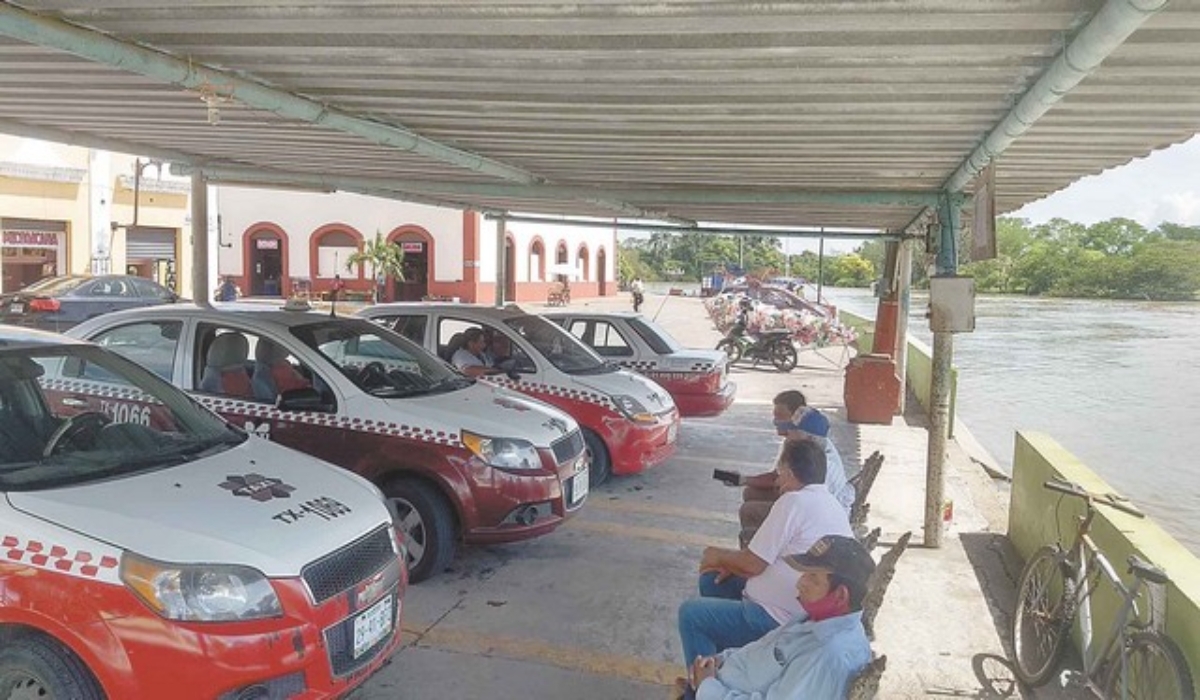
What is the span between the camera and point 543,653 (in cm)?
451

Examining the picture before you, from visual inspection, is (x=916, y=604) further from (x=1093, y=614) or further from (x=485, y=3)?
(x=485, y=3)

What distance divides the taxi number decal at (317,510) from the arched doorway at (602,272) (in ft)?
148

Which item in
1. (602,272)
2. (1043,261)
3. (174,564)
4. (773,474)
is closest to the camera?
(174,564)

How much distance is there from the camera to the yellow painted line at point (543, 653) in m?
4.36

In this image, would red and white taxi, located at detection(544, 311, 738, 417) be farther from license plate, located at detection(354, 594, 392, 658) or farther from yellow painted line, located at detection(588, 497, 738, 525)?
license plate, located at detection(354, 594, 392, 658)

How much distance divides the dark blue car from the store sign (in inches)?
200

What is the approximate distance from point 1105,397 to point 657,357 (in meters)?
14.3

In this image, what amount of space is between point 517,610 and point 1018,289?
75.3 meters

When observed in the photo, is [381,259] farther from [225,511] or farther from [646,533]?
[225,511]

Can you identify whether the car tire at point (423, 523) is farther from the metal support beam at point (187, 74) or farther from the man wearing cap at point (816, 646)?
the man wearing cap at point (816, 646)

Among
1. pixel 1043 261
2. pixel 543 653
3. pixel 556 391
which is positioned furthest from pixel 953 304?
pixel 1043 261

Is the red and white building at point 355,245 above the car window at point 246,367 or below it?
above

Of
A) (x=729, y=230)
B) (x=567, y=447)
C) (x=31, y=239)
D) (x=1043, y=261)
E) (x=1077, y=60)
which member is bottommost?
(x=567, y=447)

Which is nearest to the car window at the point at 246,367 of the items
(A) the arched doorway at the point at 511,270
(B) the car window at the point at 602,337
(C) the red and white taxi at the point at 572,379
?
(C) the red and white taxi at the point at 572,379
